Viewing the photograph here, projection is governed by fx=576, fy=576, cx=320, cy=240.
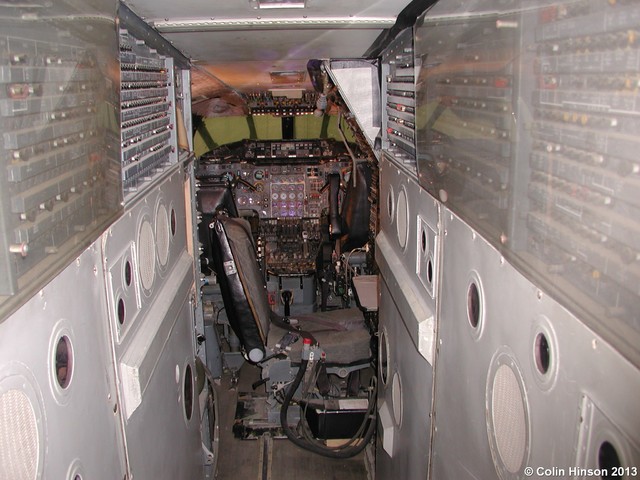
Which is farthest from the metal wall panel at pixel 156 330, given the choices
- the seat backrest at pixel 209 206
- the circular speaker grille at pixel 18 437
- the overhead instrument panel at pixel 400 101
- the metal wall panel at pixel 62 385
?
the seat backrest at pixel 209 206

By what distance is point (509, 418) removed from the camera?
1.33 meters

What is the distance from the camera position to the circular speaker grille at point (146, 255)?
6.94ft

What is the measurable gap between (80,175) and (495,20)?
3.25 ft

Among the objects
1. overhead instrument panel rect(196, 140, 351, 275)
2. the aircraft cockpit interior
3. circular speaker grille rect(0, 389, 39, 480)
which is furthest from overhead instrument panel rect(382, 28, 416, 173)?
overhead instrument panel rect(196, 140, 351, 275)

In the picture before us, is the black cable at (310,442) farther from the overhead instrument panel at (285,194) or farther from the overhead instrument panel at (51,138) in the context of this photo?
the overhead instrument panel at (51,138)

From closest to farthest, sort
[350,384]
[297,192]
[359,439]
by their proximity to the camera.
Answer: [359,439] → [350,384] → [297,192]

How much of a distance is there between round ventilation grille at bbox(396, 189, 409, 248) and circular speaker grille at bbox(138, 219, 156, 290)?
108 cm

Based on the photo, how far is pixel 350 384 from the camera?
15.7 feet

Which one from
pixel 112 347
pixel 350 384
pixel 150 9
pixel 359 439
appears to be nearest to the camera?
pixel 112 347

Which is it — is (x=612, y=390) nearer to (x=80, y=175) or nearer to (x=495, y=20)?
(x=495, y=20)

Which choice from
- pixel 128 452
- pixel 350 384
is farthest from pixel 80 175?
pixel 350 384

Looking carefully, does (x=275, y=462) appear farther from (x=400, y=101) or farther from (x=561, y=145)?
(x=561, y=145)

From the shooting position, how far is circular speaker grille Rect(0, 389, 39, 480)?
3.33 ft

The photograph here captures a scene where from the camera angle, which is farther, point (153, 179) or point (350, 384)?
point (350, 384)
